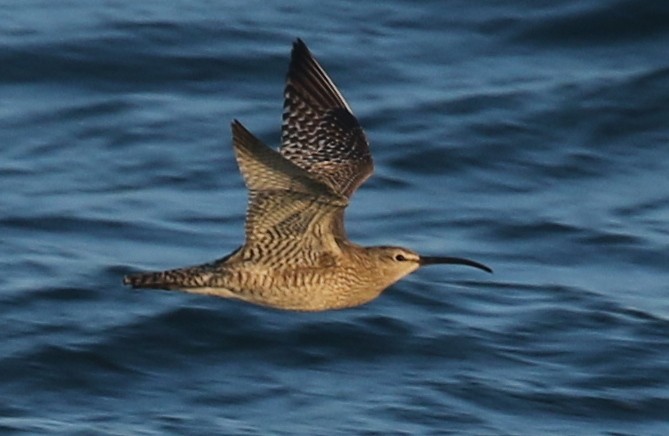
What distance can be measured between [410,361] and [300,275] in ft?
20.4

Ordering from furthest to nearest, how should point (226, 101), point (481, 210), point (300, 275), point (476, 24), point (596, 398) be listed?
point (476, 24)
point (226, 101)
point (481, 210)
point (596, 398)
point (300, 275)

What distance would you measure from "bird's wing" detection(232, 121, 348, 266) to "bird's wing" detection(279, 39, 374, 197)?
1.02 meters

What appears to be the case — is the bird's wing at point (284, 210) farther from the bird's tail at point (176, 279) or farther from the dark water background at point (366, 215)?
A: the dark water background at point (366, 215)

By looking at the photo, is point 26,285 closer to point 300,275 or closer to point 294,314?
point 294,314

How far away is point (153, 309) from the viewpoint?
17.0 m

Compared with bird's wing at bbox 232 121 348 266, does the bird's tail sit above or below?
below

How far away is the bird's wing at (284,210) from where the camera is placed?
940cm

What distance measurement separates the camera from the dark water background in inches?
624

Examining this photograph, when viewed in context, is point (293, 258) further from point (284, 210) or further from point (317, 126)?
point (317, 126)

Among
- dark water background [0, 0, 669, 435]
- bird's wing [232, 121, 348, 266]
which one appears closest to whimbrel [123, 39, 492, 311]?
bird's wing [232, 121, 348, 266]

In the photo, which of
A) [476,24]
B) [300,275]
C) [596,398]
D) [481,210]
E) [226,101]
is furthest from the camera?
[476,24]

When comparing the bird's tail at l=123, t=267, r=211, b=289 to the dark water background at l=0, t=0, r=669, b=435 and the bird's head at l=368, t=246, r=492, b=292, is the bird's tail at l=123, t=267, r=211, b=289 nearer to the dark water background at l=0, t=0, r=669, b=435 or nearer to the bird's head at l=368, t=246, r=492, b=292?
the bird's head at l=368, t=246, r=492, b=292

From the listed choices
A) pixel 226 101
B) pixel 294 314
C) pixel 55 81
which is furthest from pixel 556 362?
pixel 55 81

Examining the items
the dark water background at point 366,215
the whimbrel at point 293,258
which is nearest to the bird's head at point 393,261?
the whimbrel at point 293,258
